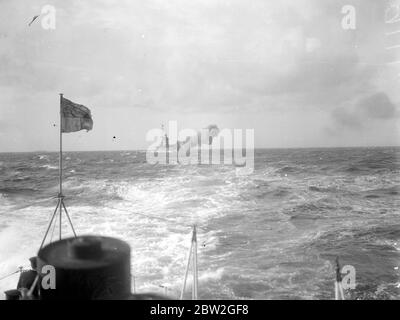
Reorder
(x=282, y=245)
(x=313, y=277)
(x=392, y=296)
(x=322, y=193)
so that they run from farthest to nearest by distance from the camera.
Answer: (x=322, y=193) → (x=282, y=245) → (x=313, y=277) → (x=392, y=296)

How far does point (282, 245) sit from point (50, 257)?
46.5ft

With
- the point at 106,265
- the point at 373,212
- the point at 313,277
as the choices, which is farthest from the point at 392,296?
the point at 373,212

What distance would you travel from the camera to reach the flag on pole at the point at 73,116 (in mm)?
8234

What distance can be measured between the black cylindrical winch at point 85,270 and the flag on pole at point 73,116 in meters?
3.34

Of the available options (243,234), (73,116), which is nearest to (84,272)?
(73,116)

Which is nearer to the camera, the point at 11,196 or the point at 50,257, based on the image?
the point at 50,257

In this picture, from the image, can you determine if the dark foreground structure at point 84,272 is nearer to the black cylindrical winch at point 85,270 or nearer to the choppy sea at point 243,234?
the black cylindrical winch at point 85,270

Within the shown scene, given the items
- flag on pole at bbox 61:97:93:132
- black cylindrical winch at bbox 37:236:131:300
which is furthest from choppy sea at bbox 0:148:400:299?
flag on pole at bbox 61:97:93:132

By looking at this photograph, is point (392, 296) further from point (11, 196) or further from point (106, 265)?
point (11, 196)

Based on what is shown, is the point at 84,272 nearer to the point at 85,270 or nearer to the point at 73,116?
the point at 85,270

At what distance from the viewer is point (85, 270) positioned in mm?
5418
